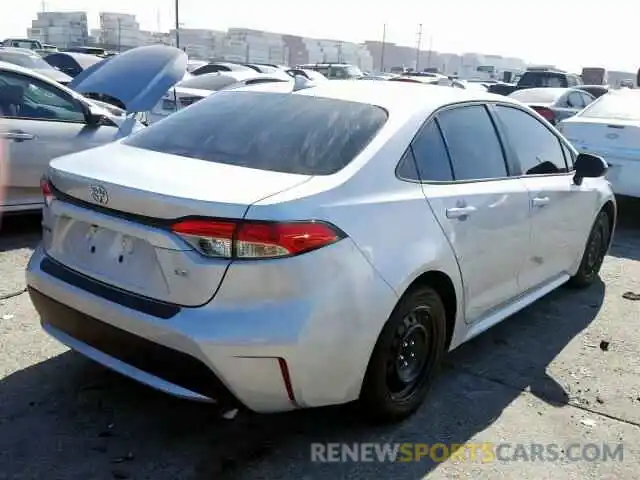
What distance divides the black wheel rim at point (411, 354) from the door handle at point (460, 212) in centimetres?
47

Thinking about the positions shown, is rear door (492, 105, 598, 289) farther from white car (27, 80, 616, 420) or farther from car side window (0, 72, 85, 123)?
car side window (0, 72, 85, 123)

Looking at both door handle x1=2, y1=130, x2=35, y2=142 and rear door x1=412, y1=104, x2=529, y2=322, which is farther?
door handle x1=2, y1=130, x2=35, y2=142

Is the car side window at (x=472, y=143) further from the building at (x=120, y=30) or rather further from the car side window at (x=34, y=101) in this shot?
the building at (x=120, y=30)

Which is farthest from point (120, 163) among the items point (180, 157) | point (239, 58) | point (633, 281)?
point (239, 58)

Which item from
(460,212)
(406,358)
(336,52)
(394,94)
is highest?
(394,94)

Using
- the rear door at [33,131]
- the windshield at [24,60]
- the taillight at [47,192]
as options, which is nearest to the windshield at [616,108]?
the rear door at [33,131]

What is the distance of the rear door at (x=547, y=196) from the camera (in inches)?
157

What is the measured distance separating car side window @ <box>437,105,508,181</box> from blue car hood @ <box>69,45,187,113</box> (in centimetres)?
341

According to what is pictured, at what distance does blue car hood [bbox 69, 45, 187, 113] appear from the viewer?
6.10m

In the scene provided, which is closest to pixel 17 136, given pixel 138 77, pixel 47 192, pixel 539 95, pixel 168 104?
pixel 138 77

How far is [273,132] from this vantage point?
10.3ft

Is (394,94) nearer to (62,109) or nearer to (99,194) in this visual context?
(99,194)

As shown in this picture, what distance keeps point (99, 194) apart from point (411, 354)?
5.22 feet

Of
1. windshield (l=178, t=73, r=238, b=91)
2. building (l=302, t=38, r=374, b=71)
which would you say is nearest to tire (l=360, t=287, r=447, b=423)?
windshield (l=178, t=73, r=238, b=91)
